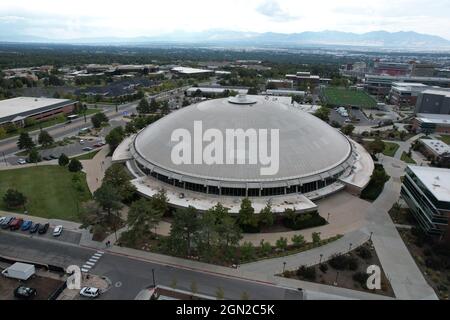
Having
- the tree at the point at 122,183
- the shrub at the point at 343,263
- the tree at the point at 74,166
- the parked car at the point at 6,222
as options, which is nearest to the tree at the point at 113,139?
the tree at the point at 74,166

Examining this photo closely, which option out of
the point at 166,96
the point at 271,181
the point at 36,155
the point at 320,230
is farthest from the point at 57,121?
the point at 320,230

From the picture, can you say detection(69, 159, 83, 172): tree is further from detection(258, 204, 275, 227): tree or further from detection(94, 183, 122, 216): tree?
detection(258, 204, 275, 227): tree

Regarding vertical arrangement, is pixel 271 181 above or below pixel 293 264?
above

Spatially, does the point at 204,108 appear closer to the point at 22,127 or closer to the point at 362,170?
the point at 362,170

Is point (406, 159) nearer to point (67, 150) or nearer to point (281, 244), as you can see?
point (281, 244)

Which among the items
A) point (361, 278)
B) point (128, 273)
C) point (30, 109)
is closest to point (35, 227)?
point (128, 273)

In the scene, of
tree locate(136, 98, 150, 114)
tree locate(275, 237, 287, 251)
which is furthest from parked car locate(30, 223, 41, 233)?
tree locate(136, 98, 150, 114)

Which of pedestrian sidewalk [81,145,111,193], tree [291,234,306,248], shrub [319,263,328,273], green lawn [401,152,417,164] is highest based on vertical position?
tree [291,234,306,248]
